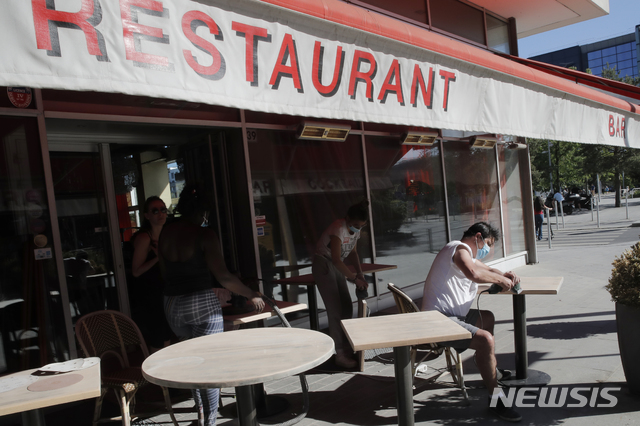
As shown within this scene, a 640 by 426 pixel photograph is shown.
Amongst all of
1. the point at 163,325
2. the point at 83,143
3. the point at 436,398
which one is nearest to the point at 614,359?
the point at 436,398

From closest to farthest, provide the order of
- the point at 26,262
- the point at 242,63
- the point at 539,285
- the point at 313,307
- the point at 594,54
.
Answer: the point at 242,63
the point at 539,285
the point at 26,262
the point at 313,307
the point at 594,54

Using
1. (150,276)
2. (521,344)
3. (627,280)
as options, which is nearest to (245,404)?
(521,344)

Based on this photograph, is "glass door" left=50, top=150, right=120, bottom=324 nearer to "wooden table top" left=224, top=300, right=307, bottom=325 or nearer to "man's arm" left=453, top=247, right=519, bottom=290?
"wooden table top" left=224, top=300, right=307, bottom=325

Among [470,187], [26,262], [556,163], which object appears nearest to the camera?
[26,262]

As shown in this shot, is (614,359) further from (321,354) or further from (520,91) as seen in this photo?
(321,354)

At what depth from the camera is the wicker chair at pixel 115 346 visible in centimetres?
316

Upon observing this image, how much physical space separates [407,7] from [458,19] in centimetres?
153

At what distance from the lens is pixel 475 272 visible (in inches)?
141

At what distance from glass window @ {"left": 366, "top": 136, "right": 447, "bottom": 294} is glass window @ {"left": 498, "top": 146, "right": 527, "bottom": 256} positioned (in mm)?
2281

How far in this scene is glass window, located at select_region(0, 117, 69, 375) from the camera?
393cm

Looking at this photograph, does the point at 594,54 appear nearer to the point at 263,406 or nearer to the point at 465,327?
the point at 465,327

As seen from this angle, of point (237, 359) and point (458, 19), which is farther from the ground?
point (458, 19)

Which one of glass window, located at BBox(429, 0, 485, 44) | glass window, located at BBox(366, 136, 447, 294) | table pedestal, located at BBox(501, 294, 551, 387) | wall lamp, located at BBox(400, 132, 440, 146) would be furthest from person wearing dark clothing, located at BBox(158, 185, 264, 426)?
glass window, located at BBox(429, 0, 485, 44)

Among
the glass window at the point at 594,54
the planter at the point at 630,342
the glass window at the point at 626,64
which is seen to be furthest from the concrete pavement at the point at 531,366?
the glass window at the point at 626,64
